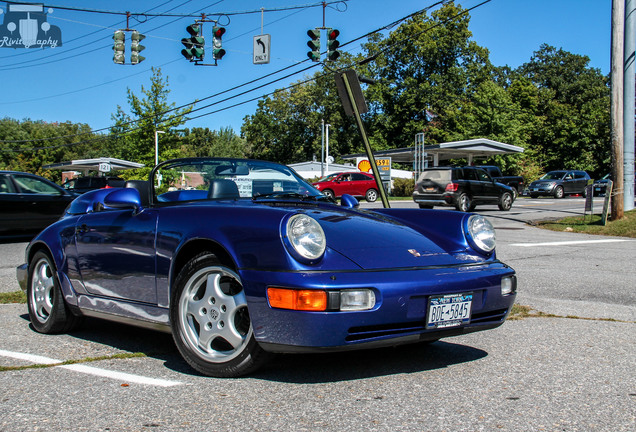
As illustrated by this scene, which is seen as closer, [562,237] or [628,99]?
[562,237]

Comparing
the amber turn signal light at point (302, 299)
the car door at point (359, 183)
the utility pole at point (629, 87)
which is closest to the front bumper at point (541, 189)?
the car door at point (359, 183)

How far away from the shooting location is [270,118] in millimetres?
77562

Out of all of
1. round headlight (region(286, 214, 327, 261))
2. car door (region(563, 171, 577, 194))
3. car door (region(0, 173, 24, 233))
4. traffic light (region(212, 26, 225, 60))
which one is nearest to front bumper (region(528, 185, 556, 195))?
car door (region(563, 171, 577, 194))

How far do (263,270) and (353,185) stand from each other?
3129 centimetres

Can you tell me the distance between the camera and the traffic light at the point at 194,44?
18.7 meters

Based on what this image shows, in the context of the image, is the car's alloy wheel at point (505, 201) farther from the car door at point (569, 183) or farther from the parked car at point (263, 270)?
the parked car at point (263, 270)

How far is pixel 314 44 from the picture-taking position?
1875cm

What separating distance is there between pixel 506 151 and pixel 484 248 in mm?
37954

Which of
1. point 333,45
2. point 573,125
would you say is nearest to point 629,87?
point 333,45

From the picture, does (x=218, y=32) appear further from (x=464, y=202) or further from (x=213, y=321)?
(x=213, y=321)

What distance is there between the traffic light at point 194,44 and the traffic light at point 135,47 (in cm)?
242

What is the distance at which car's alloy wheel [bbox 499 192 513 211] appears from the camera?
2439 centimetres

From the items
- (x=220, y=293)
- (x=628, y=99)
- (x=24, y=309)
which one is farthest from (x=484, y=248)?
(x=628, y=99)

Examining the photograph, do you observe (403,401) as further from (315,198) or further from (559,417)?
(315,198)
